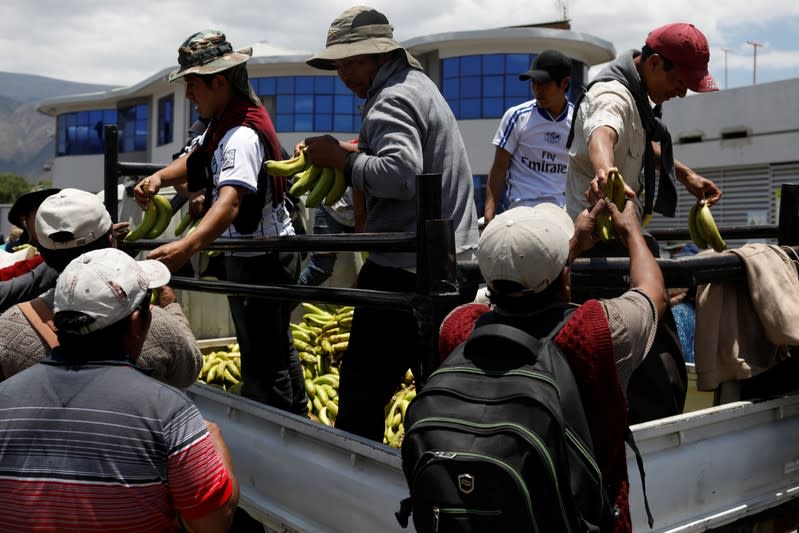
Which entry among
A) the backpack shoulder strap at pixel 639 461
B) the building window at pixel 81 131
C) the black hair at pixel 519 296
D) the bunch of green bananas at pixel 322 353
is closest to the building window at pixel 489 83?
the building window at pixel 81 131

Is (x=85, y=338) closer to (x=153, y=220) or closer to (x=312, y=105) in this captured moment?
(x=153, y=220)

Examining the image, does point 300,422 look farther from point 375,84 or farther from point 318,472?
point 375,84

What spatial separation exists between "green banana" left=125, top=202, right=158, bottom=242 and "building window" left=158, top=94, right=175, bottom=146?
42051mm

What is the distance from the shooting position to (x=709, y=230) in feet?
12.1

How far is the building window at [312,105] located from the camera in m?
40.2

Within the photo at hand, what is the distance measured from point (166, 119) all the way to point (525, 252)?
151 ft

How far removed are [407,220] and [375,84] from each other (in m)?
0.57

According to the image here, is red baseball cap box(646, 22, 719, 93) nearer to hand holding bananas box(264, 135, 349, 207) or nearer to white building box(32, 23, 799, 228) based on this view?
hand holding bananas box(264, 135, 349, 207)

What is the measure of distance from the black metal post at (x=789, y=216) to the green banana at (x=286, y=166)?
219 cm

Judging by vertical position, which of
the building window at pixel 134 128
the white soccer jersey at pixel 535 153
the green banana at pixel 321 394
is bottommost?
the green banana at pixel 321 394

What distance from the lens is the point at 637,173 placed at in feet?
12.6

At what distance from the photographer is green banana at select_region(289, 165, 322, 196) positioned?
3.65m

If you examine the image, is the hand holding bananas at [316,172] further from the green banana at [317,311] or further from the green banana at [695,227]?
the green banana at [317,311]

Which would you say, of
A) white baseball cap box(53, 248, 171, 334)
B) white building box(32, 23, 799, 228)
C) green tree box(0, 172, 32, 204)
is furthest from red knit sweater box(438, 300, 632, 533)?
green tree box(0, 172, 32, 204)
